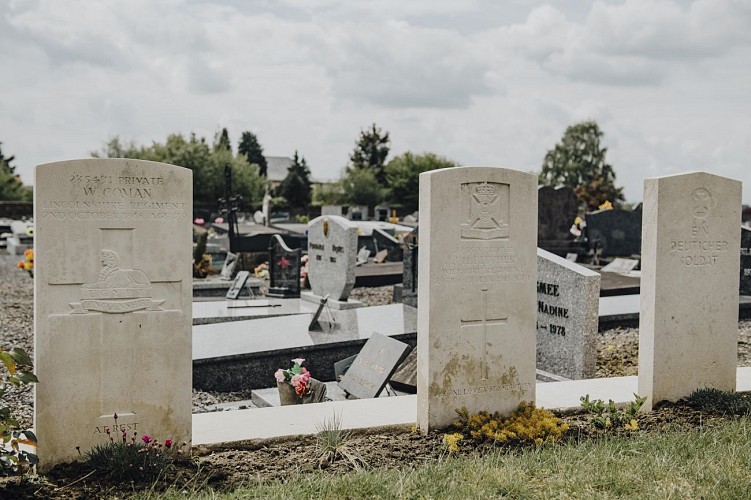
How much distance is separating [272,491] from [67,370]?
138 centimetres

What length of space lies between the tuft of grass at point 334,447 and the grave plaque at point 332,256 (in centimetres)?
757

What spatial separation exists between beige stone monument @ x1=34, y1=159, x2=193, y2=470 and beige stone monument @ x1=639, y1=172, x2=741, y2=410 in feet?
Answer: 11.1

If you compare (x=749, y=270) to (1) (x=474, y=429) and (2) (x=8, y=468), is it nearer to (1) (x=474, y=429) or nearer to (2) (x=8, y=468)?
(1) (x=474, y=429)

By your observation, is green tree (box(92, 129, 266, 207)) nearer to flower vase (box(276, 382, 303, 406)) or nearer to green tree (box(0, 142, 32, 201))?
green tree (box(0, 142, 32, 201))

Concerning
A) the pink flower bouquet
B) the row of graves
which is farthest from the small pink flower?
the row of graves

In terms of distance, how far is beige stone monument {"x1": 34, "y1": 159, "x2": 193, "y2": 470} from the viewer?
167 inches

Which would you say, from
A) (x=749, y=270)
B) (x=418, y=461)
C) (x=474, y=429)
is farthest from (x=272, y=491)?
(x=749, y=270)

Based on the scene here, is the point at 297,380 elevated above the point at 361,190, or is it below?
below

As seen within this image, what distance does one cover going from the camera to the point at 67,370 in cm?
434

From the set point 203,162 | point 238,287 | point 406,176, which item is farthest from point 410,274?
point 406,176

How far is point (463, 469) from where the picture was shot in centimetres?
430

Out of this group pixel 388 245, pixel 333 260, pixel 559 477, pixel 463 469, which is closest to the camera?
pixel 559 477

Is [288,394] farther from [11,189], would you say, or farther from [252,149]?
[252,149]

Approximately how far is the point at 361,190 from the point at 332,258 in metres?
46.8
